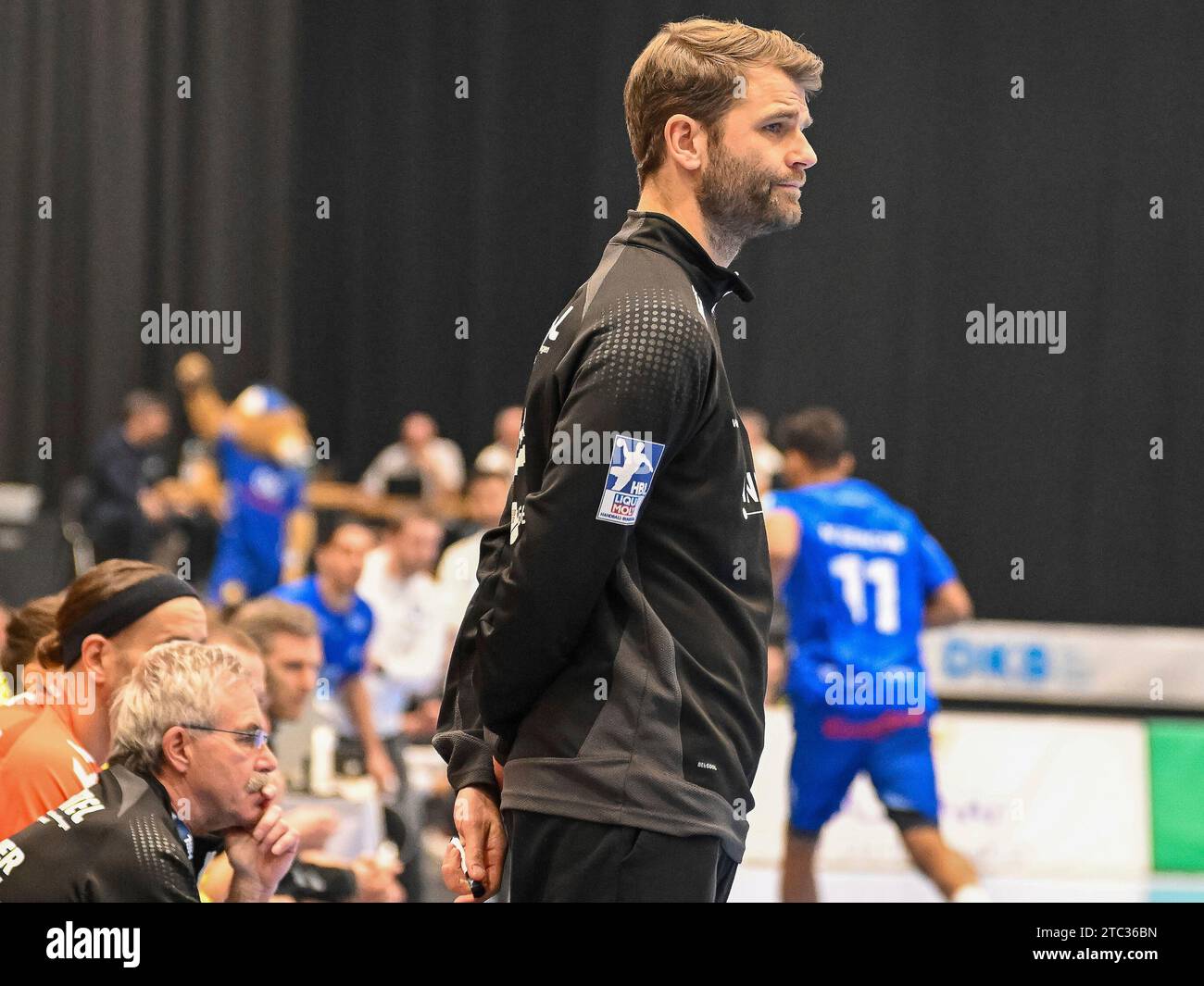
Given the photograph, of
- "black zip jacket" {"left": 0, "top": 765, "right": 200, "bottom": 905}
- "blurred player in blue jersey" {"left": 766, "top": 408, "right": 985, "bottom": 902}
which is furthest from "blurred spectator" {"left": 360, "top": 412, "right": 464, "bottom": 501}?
"black zip jacket" {"left": 0, "top": 765, "right": 200, "bottom": 905}

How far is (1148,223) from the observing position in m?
10.2

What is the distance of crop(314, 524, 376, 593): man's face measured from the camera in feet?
20.6

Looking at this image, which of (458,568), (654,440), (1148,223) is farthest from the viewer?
(1148,223)

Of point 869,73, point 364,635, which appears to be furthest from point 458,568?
point 869,73

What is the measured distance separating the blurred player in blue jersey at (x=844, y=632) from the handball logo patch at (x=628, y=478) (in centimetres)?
403

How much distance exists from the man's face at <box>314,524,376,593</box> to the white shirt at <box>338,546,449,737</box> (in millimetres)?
455

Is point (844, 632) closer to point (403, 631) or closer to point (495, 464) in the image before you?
point (403, 631)

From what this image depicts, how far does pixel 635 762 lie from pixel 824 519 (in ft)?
13.4

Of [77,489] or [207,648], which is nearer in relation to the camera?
[207,648]

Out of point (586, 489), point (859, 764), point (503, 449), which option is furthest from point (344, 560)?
point (586, 489)

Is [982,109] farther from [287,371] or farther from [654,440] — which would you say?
[654,440]

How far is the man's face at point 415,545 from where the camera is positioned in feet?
23.3

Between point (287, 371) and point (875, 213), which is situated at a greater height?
point (875, 213)

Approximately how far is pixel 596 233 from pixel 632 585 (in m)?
8.78
